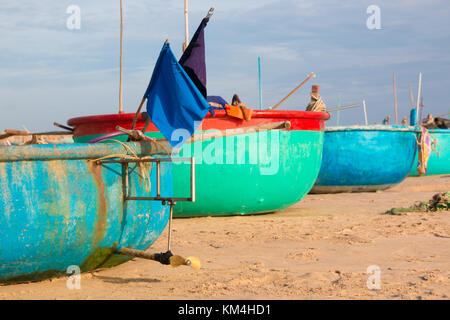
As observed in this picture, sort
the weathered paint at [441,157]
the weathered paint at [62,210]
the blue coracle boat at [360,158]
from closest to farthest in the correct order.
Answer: the weathered paint at [62,210], the blue coracle boat at [360,158], the weathered paint at [441,157]

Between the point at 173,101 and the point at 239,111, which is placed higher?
the point at 239,111

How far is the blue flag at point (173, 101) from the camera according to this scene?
123 inches

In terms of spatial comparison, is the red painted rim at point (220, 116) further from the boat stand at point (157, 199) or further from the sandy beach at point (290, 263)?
the boat stand at point (157, 199)

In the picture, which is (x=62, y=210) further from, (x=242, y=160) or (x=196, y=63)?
(x=242, y=160)

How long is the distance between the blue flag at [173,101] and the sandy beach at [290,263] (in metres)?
0.78

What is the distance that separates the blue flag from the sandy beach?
2.57ft

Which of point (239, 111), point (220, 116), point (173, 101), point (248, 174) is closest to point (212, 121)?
point (220, 116)

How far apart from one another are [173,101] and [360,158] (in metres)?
5.75

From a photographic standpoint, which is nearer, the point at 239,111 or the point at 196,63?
the point at 196,63

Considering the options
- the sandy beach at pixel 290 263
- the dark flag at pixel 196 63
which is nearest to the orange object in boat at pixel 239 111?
the sandy beach at pixel 290 263

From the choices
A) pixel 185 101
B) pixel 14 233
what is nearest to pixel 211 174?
pixel 185 101

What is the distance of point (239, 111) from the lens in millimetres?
5438

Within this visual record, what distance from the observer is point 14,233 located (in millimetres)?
2695

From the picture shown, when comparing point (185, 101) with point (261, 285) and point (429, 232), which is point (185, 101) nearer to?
point (261, 285)
